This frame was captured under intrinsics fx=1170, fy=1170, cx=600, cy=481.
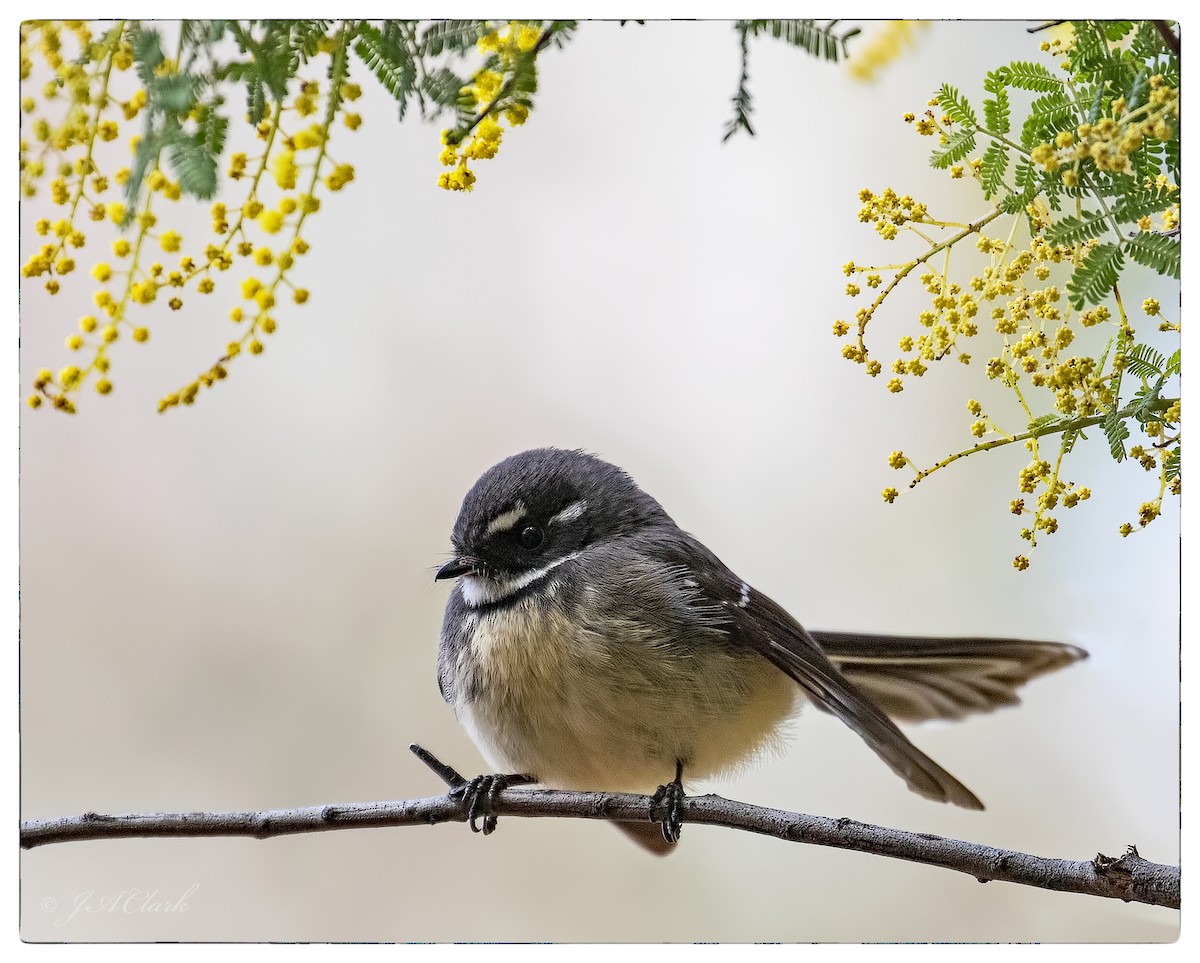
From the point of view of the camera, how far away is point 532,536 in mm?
1795

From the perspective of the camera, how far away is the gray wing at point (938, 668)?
65.9 inches

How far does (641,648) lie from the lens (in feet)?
5.52

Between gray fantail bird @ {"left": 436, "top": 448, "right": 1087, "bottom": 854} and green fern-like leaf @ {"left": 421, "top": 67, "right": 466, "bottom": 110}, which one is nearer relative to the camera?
green fern-like leaf @ {"left": 421, "top": 67, "right": 466, "bottom": 110}

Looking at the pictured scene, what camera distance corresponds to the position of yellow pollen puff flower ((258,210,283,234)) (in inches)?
62.9

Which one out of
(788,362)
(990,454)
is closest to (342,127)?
(788,362)

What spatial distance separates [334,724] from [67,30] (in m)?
1.08

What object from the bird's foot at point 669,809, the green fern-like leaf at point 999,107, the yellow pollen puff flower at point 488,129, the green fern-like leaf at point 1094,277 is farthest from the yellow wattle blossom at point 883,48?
the bird's foot at point 669,809

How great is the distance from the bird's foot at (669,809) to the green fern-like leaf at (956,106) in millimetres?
1038

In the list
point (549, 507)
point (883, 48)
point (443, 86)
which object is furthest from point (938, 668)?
point (443, 86)

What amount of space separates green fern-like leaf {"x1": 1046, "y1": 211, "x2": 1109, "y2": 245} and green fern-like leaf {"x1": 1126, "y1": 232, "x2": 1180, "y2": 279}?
0.15 ft

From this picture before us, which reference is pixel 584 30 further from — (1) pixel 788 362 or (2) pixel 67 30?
(2) pixel 67 30

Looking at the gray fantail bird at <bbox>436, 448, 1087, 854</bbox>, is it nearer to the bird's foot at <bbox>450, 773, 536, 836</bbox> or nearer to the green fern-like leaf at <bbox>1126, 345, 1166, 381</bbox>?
the bird's foot at <bbox>450, 773, 536, 836</bbox>

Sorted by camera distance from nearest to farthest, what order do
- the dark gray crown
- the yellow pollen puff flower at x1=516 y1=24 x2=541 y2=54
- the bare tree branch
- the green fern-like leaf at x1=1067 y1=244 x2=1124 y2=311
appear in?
the bare tree branch, the green fern-like leaf at x1=1067 y1=244 x2=1124 y2=311, the yellow pollen puff flower at x1=516 y1=24 x2=541 y2=54, the dark gray crown

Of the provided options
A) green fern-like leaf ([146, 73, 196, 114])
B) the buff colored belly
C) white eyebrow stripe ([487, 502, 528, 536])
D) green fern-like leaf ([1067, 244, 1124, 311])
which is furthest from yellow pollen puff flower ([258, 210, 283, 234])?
green fern-like leaf ([1067, 244, 1124, 311])
